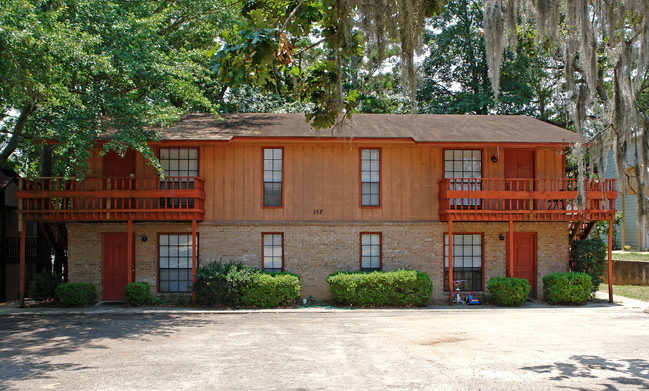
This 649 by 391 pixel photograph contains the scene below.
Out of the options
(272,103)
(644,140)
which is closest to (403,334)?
(644,140)

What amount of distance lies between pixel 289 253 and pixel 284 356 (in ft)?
28.3

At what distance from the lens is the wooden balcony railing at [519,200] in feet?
60.3

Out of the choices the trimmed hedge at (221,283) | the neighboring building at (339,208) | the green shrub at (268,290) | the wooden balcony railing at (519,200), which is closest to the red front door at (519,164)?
the neighboring building at (339,208)

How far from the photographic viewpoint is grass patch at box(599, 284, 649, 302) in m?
20.1

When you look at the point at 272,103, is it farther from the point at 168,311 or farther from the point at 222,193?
the point at 168,311

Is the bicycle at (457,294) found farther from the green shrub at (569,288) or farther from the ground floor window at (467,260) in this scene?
the green shrub at (569,288)

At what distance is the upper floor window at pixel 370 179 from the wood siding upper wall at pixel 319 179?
183 millimetres

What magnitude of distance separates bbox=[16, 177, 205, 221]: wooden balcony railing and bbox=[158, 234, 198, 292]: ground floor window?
131cm

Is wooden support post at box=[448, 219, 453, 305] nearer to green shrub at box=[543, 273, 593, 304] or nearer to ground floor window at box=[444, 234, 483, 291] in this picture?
ground floor window at box=[444, 234, 483, 291]

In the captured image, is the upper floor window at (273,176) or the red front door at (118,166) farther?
the upper floor window at (273,176)

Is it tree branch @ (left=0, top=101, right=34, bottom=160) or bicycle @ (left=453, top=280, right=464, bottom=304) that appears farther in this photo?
bicycle @ (left=453, top=280, right=464, bottom=304)

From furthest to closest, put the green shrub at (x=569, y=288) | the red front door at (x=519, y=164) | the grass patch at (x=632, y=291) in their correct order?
1. the grass patch at (x=632, y=291)
2. the red front door at (x=519, y=164)
3. the green shrub at (x=569, y=288)

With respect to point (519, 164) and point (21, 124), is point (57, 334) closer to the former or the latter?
point (21, 124)

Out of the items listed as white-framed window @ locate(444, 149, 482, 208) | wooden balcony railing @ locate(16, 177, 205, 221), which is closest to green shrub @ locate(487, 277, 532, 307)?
white-framed window @ locate(444, 149, 482, 208)
